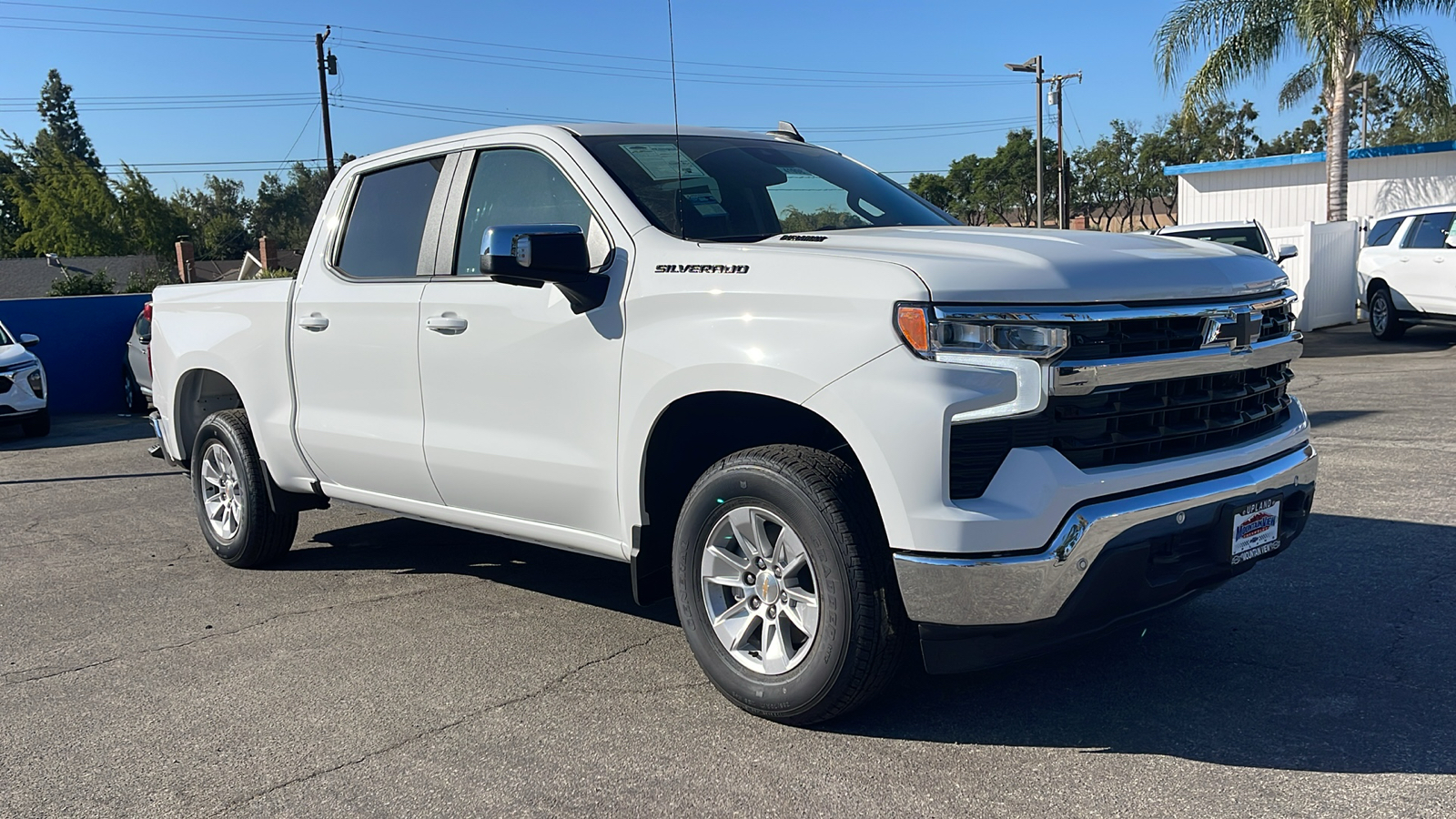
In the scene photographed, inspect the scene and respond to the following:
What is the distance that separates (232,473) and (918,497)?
13.8 feet

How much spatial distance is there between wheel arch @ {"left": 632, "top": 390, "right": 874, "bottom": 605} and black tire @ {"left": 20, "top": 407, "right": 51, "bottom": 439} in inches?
456

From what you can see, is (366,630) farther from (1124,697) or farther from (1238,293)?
(1238,293)

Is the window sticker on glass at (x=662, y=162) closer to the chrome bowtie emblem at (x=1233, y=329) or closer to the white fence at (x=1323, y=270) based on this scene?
the chrome bowtie emblem at (x=1233, y=329)

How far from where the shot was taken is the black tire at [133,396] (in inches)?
622

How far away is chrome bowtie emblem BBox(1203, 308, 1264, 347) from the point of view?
371cm

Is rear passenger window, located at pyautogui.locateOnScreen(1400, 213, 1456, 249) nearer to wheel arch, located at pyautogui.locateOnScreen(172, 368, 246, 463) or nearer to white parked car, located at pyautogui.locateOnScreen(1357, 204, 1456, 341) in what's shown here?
white parked car, located at pyautogui.locateOnScreen(1357, 204, 1456, 341)

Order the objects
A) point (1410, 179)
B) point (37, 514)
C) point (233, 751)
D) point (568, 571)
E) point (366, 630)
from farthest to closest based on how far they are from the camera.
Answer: point (1410, 179) < point (37, 514) < point (568, 571) < point (366, 630) < point (233, 751)

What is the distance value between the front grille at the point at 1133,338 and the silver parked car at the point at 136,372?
1288cm

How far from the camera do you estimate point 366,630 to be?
16.6 feet

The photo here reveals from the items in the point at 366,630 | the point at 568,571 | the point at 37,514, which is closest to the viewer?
the point at 366,630

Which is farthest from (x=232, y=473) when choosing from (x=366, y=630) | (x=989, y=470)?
(x=989, y=470)

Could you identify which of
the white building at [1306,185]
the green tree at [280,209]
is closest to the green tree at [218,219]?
the green tree at [280,209]

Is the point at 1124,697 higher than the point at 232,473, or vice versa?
the point at 232,473

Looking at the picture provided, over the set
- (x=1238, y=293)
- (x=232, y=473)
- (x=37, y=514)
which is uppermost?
(x=1238, y=293)
